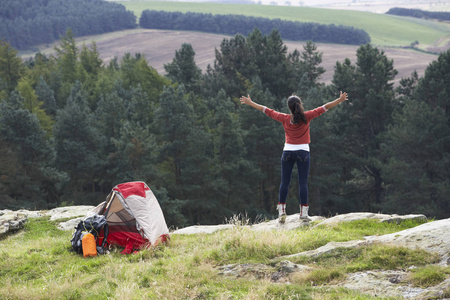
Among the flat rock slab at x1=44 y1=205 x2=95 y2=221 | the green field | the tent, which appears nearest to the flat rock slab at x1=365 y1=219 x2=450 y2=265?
the tent

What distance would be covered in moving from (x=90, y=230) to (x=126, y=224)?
725 millimetres

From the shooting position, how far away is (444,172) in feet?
131

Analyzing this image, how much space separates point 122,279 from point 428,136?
38.1 meters

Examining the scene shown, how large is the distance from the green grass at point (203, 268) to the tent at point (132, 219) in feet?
1.17

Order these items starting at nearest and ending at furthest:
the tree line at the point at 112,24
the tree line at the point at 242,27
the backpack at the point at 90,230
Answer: the backpack at the point at 90,230
the tree line at the point at 112,24
the tree line at the point at 242,27

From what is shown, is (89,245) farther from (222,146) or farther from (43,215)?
(222,146)

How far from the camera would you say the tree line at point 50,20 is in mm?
132250

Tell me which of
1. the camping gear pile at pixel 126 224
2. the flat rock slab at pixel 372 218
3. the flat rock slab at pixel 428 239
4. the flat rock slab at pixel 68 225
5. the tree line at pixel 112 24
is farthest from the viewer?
the tree line at pixel 112 24

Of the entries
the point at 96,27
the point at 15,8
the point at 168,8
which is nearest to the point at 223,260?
the point at 96,27

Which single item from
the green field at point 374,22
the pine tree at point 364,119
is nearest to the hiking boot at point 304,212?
the pine tree at point 364,119

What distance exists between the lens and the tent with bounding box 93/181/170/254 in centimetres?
935

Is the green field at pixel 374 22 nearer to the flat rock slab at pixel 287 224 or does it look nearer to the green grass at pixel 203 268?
the flat rock slab at pixel 287 224

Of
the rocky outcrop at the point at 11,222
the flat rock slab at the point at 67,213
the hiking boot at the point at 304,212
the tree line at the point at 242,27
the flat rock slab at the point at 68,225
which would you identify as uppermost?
the tree line at the point at 242,27

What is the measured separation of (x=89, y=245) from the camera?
29.5 ft
